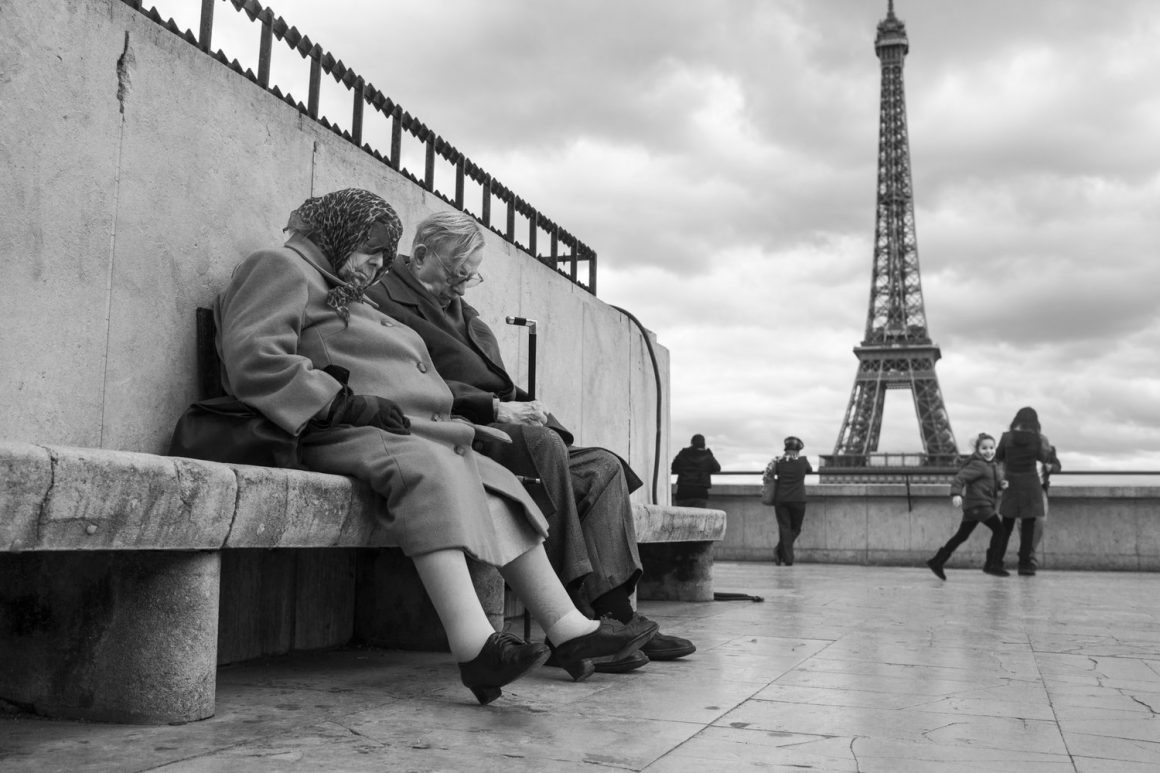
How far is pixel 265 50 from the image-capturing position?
3.75 meters

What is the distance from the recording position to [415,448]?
109 inches

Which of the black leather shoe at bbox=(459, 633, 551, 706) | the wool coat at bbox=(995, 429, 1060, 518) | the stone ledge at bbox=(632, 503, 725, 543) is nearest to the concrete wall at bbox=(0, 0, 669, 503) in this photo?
the black leather shoe at bbox=(459, 633, 551, 706)

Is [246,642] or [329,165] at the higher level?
[329,165]

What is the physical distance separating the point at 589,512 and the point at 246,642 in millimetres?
1165

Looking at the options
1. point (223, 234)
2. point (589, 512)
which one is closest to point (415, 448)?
point (589, 512)

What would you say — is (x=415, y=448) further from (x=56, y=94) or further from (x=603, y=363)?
(x=603, y=363)

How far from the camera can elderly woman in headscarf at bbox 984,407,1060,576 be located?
9938 millimetres

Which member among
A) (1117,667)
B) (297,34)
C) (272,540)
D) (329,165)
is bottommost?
(1117,667)

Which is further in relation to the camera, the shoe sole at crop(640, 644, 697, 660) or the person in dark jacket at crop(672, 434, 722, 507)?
the person in dark jacket at crop(672, 434, 722, 507)

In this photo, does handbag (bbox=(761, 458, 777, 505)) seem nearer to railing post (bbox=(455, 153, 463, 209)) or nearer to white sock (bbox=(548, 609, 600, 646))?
railing post (bbox=(455, 153, 463, 209))

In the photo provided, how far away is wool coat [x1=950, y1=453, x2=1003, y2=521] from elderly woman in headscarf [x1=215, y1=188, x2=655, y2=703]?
740 cm

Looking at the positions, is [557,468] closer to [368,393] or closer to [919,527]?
[368,393]

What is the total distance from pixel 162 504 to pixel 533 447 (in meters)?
1.37

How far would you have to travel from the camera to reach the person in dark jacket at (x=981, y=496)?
391 inches
